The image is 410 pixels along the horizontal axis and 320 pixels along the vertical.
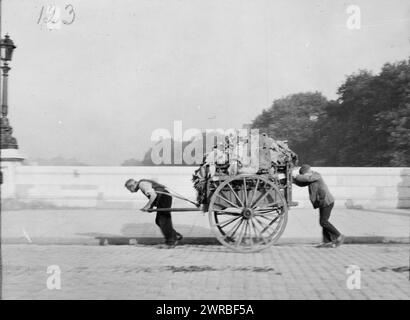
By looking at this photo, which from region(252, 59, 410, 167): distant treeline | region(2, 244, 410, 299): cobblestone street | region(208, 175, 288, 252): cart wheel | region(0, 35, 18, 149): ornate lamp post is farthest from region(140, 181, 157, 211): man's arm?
region(252, 59, 410, 167): distant treeline

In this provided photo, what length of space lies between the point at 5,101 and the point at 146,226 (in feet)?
18.7

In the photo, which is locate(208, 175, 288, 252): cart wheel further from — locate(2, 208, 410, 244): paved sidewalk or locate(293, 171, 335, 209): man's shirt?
locate(2, 208, 410, 244): paved sidewalk

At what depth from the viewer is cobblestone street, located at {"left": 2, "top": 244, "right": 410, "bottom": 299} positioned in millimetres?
5738

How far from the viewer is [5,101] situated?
47.3 feet

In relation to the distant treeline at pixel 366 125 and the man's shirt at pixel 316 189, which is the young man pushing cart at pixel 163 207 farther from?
the distant treeline at pixel 366 125

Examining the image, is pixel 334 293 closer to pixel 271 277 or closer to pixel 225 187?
pixel 271 277

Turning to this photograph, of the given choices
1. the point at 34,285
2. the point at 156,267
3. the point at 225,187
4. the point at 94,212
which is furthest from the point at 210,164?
the point at 94,212

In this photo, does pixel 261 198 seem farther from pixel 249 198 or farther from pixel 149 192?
pixel 149 192

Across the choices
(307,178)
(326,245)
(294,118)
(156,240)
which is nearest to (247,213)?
(307,178)

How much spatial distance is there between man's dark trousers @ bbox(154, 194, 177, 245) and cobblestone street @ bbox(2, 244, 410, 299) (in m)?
0.29

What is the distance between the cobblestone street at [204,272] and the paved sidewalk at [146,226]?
686 mm

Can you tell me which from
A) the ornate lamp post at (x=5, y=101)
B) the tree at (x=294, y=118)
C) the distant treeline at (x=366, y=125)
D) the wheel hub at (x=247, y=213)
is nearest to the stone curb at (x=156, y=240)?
the wheel hub at (x=247, y=213)

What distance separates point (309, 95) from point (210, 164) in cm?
6406

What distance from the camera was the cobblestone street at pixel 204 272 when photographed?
5738 millimetres
